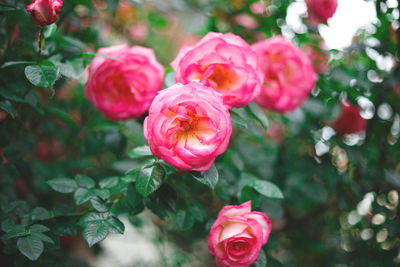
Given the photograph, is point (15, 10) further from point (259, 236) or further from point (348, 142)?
point (348, 142)

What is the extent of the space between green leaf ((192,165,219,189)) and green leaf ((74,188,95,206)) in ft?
0.78

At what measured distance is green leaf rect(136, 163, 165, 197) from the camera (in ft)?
1.81

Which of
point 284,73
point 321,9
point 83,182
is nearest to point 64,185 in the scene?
point 83,182

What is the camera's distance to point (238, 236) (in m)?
0.58

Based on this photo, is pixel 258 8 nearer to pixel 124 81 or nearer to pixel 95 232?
pixel 124 81

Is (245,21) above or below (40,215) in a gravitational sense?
above

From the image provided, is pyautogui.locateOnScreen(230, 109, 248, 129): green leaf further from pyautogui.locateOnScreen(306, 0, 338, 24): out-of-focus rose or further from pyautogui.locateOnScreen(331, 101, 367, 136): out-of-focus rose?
pyautogui.locateOnScreen(331, 101, 367, 136): out-of-focus rose

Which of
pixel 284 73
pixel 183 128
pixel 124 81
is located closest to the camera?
pixel 183 128

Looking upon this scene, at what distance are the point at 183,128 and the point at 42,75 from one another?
291 millimetres

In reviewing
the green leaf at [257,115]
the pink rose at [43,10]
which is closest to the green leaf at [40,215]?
the pink rose at [43,10]

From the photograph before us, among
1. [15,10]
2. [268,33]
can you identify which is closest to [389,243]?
[268,33]

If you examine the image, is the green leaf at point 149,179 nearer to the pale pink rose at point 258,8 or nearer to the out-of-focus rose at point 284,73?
the out-of-focus rose at point 284,73

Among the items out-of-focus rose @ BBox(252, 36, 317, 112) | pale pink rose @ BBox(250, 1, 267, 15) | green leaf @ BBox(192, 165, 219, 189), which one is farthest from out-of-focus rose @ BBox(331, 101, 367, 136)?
green leaf @ BBox(192, 165, 219, 189)

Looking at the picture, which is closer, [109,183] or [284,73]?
[109,183]
